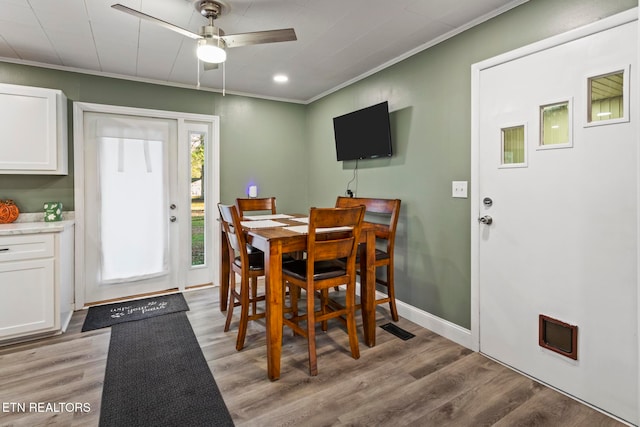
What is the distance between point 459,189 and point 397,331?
4.21 feet

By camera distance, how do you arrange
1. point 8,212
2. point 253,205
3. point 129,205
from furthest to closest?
point 253,205 → point 129,205 → point 8,212

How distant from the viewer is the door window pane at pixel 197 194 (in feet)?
12.7

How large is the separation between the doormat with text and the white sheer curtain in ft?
1.01

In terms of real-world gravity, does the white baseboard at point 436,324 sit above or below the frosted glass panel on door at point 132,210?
below

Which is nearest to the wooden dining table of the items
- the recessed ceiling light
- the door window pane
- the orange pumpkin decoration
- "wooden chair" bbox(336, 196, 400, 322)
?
"wooden chair" bbox(336, 196, 400, 322)

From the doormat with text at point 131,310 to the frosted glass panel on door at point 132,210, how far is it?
312 millimetres

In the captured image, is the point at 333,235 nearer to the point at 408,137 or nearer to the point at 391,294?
the point at 391,294

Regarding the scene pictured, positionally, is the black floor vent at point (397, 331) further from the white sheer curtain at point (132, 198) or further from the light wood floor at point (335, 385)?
the white sheer curtain at point (132, 198)

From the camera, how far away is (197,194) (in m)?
3.91

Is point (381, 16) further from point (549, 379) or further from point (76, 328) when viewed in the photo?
point (76, 328)

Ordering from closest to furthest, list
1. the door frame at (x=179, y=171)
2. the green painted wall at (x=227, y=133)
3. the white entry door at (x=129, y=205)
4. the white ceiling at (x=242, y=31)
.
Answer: the white ceiling at (x=242, y=31)
the green painted wall at (x=227, y=133)
the door frame at (x=179, y=171)
the white entry door at (x=129, y=205)

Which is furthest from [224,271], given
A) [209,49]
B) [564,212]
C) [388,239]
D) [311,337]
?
[564,212]

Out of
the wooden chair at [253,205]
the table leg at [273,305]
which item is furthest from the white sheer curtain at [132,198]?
the table leg at [273,305]

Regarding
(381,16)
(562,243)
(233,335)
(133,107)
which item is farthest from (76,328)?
(562,243)
